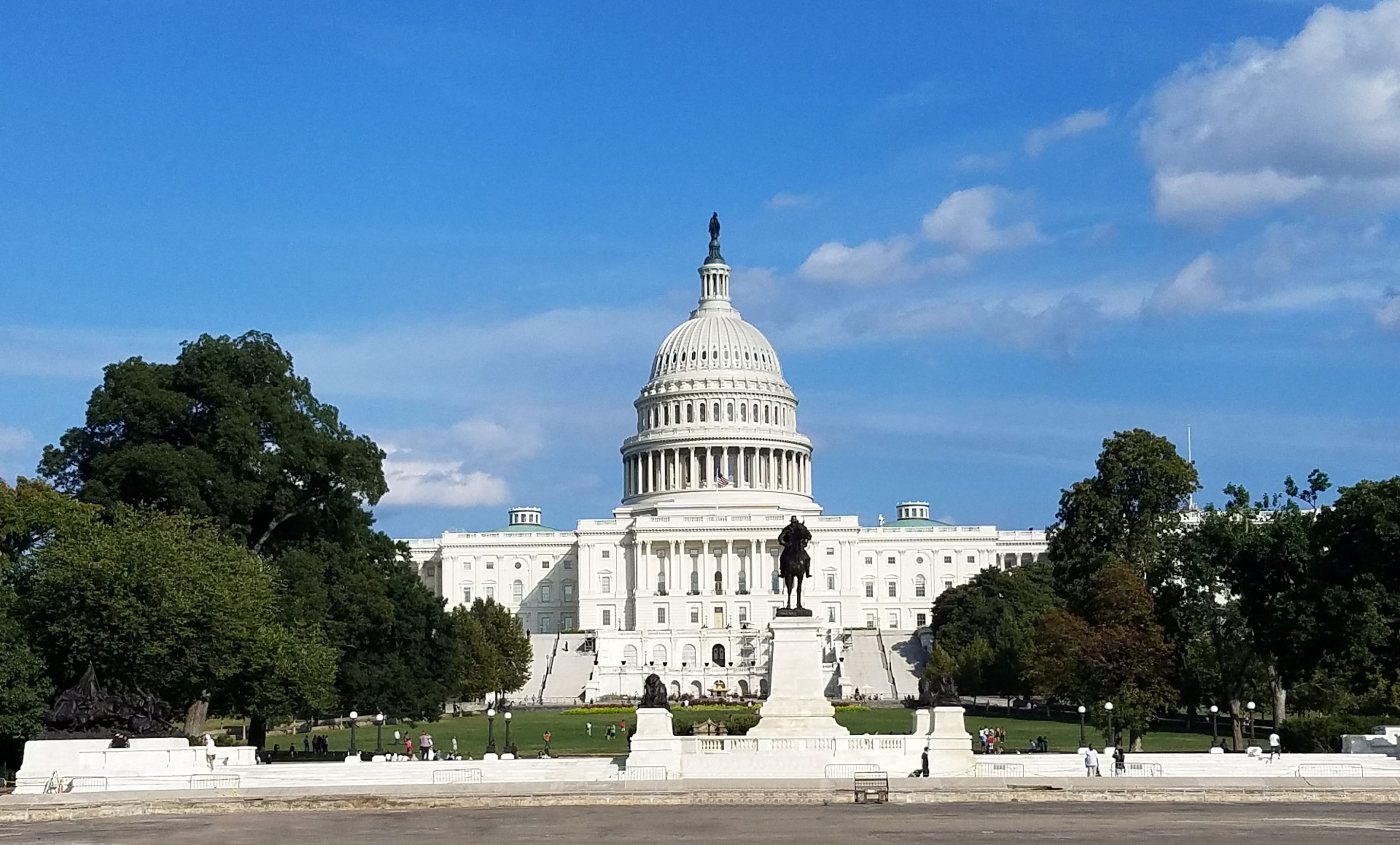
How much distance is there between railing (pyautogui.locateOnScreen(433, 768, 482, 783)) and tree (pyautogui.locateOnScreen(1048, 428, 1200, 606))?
107 feet

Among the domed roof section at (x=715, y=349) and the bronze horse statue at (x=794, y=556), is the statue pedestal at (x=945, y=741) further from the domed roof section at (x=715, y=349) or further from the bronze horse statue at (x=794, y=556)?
the domed roof section at (x=715, y=349)

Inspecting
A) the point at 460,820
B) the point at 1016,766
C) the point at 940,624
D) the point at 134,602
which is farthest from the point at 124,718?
the point at 940,624

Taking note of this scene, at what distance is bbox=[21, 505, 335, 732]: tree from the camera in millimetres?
49125

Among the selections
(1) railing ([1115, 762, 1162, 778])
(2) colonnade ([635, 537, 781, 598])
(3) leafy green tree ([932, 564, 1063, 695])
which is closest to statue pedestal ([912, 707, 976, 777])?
(1) railing ([1115, 762, 1162, 778])

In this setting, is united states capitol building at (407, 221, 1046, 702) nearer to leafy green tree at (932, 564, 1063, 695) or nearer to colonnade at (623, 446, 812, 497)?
colonnade at (623, 446, 812, 497)

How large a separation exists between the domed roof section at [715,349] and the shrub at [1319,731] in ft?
374

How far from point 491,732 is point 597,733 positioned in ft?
72.1

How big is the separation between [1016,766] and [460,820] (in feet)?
51.0

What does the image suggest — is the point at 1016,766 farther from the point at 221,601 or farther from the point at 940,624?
the point at 940,624

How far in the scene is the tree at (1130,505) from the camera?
227 feet

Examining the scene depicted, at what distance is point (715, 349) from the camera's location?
17012 centimetres

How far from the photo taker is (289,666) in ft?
173

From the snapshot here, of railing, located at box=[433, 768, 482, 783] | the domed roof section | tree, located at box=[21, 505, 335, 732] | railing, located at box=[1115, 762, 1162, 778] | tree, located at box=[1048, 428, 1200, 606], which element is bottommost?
railing, located at box=[1115, 762, 1162, 778]

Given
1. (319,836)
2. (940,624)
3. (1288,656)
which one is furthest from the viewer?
(940,624)
